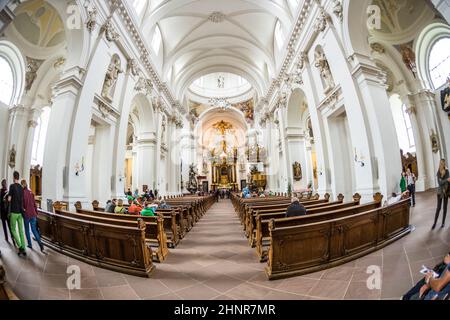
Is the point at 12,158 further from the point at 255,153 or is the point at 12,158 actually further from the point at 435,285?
the point at 255,153

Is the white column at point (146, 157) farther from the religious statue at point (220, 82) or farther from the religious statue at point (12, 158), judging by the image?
the religious statue at point (220, 82)

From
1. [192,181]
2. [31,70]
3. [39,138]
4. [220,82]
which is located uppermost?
[220,82]

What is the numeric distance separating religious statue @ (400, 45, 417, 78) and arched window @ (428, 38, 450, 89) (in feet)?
1.88

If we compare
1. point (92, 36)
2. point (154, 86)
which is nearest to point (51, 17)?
point (92, 36)

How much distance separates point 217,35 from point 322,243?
648 inches

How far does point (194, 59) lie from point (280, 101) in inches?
362

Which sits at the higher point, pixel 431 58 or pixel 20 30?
pixel 20 30

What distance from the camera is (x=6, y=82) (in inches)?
366

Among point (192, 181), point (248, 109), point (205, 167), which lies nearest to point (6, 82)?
point (192, 181)

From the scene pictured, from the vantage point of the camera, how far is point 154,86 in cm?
1370

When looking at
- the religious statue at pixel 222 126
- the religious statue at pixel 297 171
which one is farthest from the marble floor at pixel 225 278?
the religious statue at pixel 222 126

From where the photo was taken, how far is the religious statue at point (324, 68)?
798 centimetres

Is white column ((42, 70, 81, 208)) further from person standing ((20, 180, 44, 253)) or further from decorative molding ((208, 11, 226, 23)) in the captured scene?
decorative molding ((208, 11, 226, 23))
